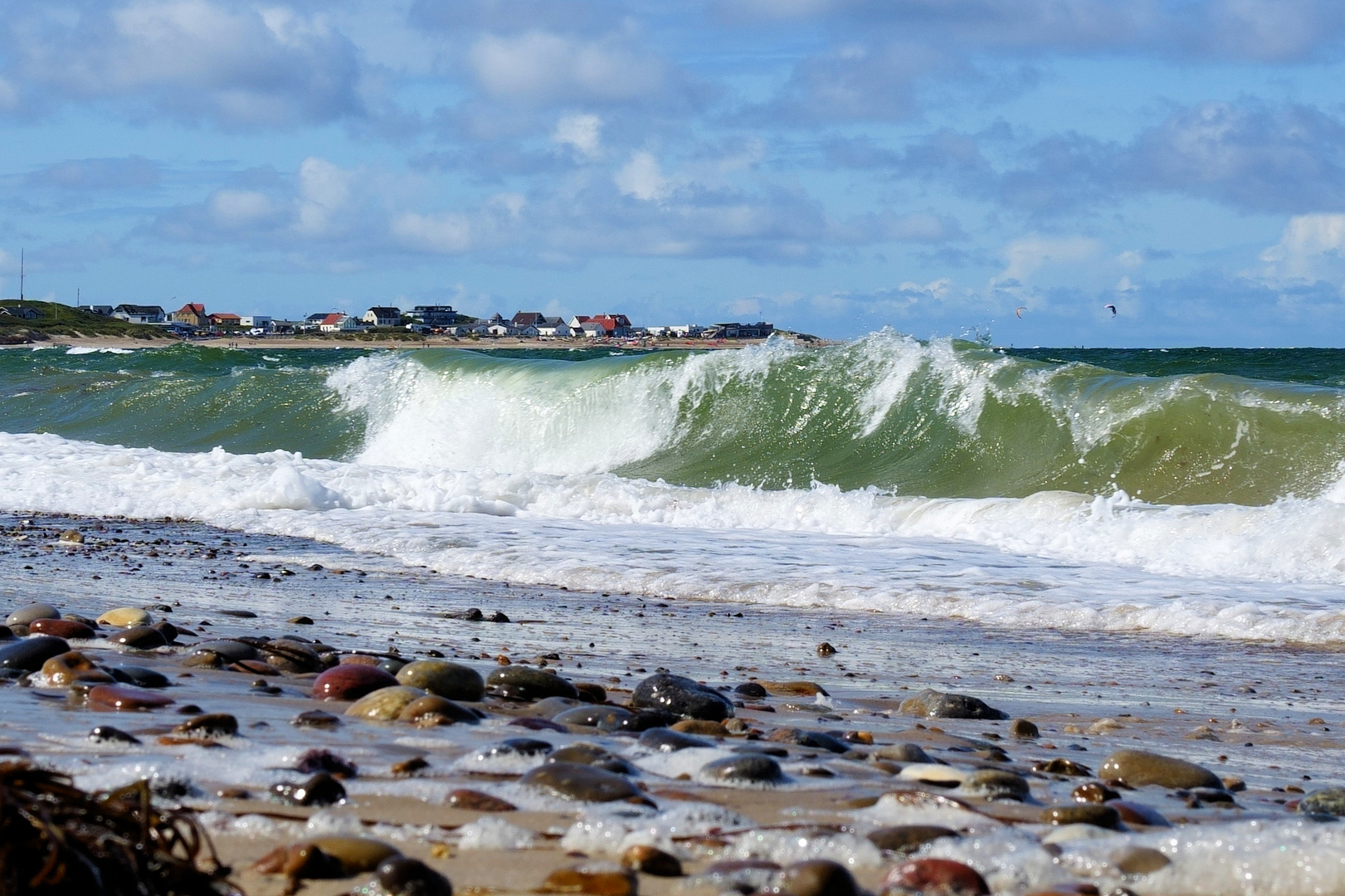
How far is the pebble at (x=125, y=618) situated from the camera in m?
5.38

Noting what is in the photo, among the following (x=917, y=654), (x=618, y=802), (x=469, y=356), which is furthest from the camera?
(x=469, y=356)

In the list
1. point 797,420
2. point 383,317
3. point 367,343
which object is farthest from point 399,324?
point 797,420

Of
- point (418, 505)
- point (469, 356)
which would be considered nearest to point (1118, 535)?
point (418, 505)

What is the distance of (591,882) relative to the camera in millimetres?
2396

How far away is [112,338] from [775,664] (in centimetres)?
8153

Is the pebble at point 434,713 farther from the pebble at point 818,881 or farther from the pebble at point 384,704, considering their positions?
the pebble at point 818,881

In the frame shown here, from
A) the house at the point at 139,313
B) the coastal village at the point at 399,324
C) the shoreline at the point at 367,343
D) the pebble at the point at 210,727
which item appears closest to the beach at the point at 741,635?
the pebble at the point at 210,727

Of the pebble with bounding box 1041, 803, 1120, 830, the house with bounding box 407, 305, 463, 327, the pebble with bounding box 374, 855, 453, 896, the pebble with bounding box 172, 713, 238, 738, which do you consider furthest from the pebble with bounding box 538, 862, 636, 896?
the house with bounding box 407, 305, 463, 327

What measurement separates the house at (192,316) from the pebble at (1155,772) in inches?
A: 4976

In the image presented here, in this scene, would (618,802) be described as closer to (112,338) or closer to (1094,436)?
(1094,436)

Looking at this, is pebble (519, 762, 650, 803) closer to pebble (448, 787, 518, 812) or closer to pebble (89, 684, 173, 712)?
pebble (448, 787, 518, 812)

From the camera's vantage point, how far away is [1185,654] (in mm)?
6500

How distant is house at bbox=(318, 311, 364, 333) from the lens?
11556 cm

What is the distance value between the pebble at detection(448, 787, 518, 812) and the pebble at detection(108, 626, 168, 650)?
8.18ft
